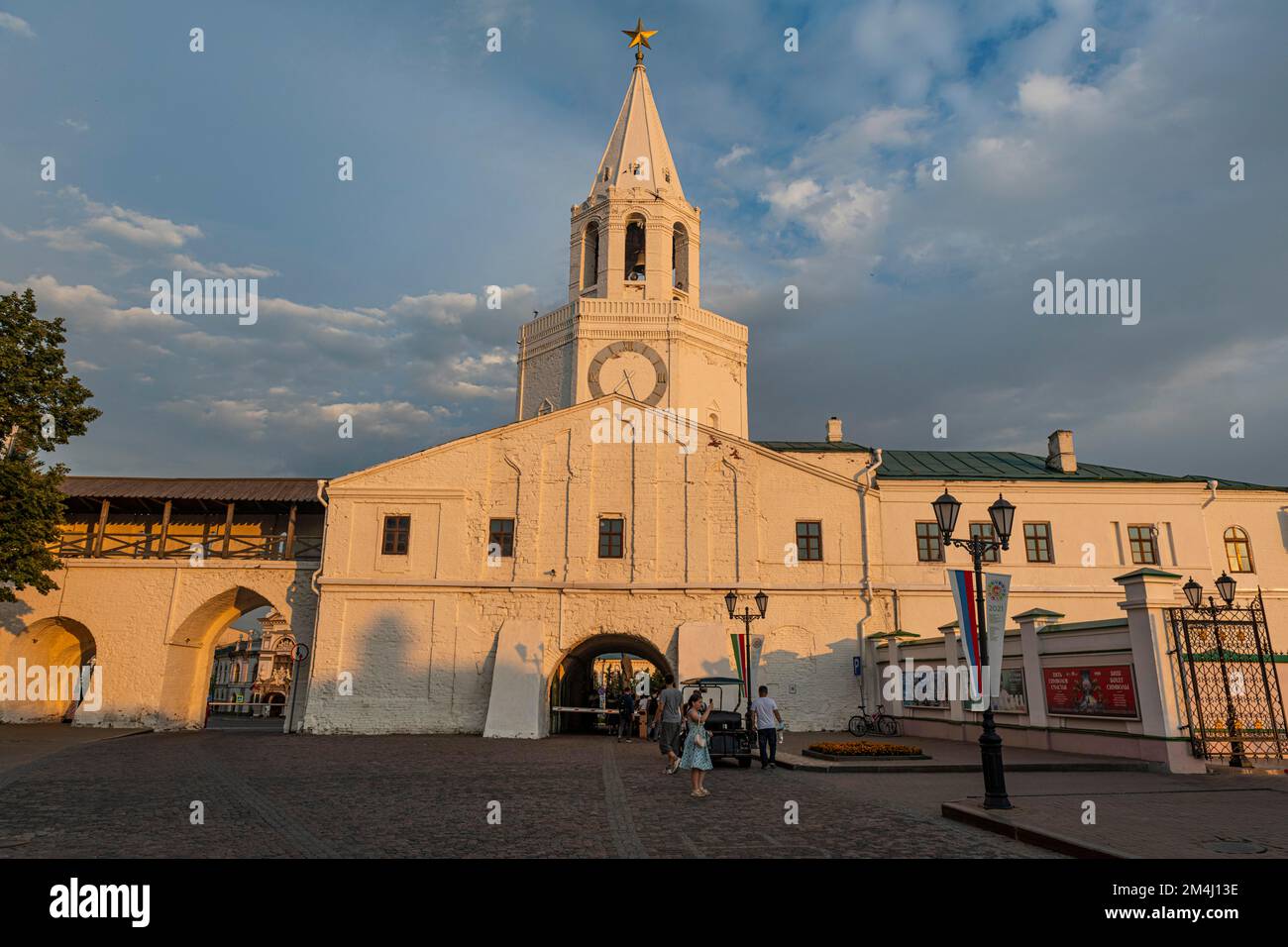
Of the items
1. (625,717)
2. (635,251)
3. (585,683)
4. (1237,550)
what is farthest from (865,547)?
(635,251)

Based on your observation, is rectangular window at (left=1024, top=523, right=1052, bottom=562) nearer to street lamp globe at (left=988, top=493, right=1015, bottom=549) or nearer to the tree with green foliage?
street lamp globe at (left=988, top=493, right=1015, bottom=549)

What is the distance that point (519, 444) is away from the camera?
96.6 feet

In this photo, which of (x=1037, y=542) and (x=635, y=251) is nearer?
(x=1037, y=542)

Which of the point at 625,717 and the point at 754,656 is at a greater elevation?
the point at 754,656

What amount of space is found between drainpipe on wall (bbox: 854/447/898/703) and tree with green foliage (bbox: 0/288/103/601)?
25848mm

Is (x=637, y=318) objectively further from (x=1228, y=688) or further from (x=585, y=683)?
(x=1228, y=688)

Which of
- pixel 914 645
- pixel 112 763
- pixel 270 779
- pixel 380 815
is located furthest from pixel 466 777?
pixel 914 645

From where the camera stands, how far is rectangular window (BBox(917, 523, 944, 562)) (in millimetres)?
29516

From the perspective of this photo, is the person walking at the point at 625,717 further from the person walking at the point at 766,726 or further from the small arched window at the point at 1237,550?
the small arched window at the point at 1237,550

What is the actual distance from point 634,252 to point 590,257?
2.08 m

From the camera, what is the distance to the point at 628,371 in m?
33.6

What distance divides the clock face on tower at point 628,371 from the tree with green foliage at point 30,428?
17.5 meters

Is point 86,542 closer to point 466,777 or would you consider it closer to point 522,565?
point 522,565

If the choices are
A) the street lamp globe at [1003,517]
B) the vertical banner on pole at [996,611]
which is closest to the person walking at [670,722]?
the vertical banner on pole at [996,611]
